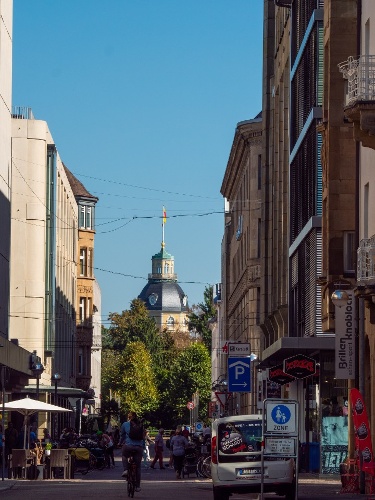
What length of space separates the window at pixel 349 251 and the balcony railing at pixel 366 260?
270 inches

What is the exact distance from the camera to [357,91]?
30047 millimetres

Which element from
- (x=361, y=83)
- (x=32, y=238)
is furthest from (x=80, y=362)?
(x=361, y=83)

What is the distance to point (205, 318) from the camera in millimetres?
176125

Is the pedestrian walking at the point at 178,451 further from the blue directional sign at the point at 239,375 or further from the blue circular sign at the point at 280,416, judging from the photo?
the blue circular sign at the point at 280,416

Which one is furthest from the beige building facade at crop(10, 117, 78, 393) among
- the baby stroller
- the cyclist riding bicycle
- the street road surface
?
the cyclist riding bicycle

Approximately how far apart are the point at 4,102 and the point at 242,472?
4442 centimetres

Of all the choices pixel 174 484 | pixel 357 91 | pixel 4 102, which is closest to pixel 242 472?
pixel 357 91

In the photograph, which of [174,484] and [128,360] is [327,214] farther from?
[128,360]

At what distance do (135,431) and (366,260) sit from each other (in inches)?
242

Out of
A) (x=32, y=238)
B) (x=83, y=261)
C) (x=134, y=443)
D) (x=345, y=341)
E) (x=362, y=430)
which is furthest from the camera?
(x=83, y=261)

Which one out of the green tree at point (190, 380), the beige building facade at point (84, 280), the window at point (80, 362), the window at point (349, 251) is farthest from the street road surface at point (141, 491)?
the green tree at point (190, 380)

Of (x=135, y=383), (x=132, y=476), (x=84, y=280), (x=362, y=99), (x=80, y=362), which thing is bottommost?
(x=132, y=476)

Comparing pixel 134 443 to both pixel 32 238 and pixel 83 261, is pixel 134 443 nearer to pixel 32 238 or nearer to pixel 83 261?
pixel 32 238

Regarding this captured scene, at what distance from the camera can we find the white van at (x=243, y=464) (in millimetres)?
26141
